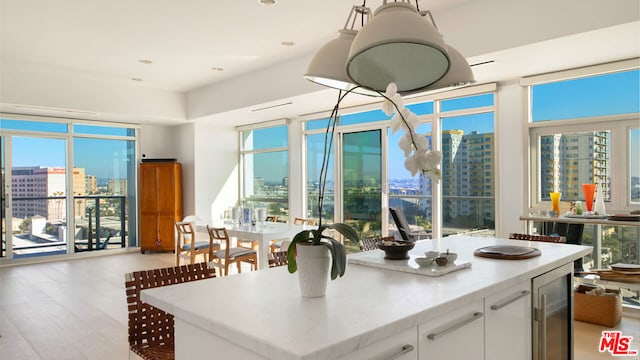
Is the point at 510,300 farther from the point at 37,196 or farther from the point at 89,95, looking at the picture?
the point at 37,196

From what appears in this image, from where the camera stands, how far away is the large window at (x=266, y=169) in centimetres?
846

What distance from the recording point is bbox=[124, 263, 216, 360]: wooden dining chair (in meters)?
2.07

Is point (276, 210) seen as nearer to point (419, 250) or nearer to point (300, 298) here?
point (419, 250)

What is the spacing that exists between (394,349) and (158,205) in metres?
7.91

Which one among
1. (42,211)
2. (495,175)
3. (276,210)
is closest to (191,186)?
(276,210)

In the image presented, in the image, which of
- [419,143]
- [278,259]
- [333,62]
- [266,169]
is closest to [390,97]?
[419,143]

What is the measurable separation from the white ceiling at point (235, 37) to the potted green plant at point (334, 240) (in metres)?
2.81

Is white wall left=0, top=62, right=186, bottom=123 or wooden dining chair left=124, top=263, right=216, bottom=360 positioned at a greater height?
white wall left=0, top=62, right=186, bottom=123

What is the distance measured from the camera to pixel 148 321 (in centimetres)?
214

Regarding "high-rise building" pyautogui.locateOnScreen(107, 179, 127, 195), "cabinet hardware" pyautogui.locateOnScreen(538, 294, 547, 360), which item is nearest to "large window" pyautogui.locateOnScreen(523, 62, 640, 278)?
"cabinet hardware" pyautogui.locateOnScreen(538, 294, 547, 360)

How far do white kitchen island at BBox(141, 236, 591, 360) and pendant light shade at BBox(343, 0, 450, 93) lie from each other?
0.89 meters

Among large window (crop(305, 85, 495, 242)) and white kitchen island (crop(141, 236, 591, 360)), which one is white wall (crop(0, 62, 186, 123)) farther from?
white kitchen island (crop(141, 236, 591, 360))

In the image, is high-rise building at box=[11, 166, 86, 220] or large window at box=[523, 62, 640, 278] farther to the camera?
high-rise building at box=[11, 166, 86, 220]

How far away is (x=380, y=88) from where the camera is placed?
2080 mm
